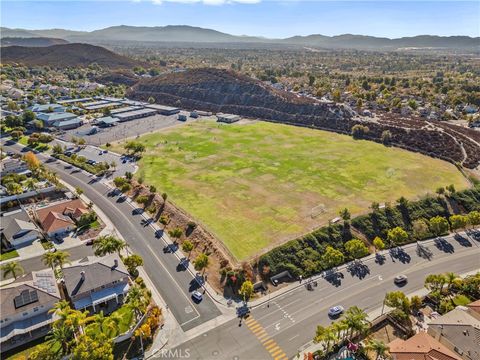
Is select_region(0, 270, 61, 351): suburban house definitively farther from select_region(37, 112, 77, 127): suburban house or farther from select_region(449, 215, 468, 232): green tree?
select_region(37, 112, 77, 127): suburban house

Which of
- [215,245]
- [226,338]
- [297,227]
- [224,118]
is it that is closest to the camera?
[226,338]

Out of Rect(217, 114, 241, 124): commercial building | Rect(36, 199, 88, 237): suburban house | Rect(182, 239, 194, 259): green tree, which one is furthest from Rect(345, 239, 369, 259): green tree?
Rect(217, 114, 241, 124): commercial building

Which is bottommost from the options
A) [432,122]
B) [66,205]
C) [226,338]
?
[226,338]

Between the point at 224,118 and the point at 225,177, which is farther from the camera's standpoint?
the point at 224,118

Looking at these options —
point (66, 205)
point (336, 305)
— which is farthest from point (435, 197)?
point (66, 205)

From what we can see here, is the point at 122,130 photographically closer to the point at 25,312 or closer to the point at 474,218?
the point at 25,312

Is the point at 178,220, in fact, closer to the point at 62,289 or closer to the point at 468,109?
the point at 62,289
